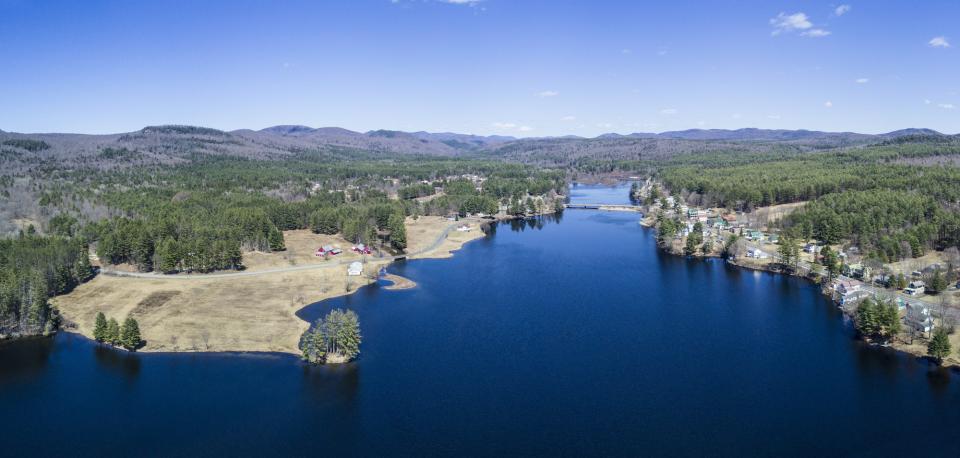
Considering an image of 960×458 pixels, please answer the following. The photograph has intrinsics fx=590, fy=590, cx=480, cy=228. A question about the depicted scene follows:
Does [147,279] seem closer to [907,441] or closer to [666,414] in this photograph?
[666,414]

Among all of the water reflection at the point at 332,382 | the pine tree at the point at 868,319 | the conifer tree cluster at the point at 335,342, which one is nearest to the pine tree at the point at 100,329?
the conifer tree cluster at the point at 335,342

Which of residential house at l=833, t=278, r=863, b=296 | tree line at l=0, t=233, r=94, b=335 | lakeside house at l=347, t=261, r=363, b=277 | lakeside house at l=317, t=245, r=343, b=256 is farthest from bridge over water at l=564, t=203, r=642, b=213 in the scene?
tree line at l=0, t=233, r=94, b=335

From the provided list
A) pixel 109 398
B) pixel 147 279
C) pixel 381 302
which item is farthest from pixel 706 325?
pixel 147 279

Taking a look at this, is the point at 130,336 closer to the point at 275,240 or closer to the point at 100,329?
the point at 100,329

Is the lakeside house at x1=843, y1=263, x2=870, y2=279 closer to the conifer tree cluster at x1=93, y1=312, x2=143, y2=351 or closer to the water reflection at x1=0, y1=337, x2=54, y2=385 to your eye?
the conifer tree cluster at x1=93, y1=312, x2=143, y2=351

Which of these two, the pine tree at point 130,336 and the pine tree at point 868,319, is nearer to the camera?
the pine tree at point 130,336

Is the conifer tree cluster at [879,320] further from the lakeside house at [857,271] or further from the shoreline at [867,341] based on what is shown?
the lakeside house at [857,271]

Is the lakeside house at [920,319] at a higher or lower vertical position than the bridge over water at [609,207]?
lower

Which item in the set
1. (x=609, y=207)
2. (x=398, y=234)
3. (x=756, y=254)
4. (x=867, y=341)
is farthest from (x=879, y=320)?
(x=609, y=207)
